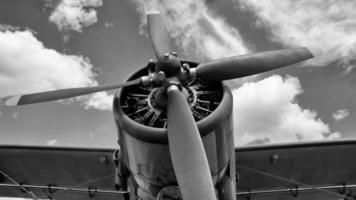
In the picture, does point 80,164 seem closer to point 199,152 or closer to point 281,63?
point 199,152

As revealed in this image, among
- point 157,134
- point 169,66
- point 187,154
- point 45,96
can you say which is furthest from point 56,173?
point 187,154

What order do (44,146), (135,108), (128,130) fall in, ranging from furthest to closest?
(44,146), (135,108), (128,130)

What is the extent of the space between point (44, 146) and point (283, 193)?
7.43 meters

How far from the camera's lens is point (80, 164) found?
31.5ft

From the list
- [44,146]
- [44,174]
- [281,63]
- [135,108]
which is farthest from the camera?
[44,174]

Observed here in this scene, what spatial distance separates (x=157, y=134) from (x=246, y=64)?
6.98 ft

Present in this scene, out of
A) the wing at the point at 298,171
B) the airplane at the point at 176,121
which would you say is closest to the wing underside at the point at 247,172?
the wing at the point at 298,171

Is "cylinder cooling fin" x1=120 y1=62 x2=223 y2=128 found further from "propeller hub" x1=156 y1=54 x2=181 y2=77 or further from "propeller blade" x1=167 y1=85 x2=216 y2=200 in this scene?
"propeller blade" x1=167 y1=85 x2=216 y2=200

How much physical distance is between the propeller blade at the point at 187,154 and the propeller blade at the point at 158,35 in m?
1.43

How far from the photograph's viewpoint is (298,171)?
9.70 meters

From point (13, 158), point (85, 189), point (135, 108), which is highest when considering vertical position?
point (135, 108)

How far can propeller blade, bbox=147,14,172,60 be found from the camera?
255 inches

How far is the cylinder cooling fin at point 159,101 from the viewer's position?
18.7ft

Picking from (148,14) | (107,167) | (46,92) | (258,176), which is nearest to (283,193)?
(258,176)
